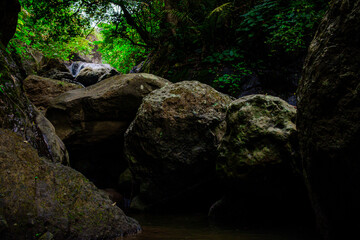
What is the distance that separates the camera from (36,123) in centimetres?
335

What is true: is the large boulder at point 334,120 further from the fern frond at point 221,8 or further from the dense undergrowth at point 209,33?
the fern frond at point 221,8

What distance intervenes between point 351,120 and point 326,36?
741 mm

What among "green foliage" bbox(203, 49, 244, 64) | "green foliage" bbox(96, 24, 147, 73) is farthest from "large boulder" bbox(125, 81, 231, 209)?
"green foliage" bbox(96, 24, 147, 73)

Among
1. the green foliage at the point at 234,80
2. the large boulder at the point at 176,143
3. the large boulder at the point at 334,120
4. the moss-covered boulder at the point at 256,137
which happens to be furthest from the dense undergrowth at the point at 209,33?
the large boulder at the point at 334,120

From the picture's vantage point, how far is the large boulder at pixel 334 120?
1747 mm

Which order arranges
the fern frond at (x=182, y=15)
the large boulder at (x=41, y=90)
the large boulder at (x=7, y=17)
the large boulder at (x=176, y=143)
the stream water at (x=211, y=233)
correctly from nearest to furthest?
the stream water at (x=211, y=233) → the large boulder at (x=7, y=17) → the large boulder at (x=176, y=143) → the large boulder at (x=41, y=90) → the fern frond at (x=182, y=15)

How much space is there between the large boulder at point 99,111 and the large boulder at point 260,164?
2.84 m

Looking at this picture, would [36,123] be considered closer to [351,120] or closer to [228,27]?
[351,120]

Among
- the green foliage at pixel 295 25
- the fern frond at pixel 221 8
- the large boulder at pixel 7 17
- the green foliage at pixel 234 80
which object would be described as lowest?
the large boulder at pixel 7 17

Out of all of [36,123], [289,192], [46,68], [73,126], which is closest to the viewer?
[289,192]

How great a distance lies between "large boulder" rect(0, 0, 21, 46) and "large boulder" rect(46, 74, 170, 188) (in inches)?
97.3

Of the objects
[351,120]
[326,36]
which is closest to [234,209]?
[351,120]

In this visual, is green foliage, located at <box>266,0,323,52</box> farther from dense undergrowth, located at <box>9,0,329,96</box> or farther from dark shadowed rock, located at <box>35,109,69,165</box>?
dark shadowed rock, located at <box>35,109,69,165</box>

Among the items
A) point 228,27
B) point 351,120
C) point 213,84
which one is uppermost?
point 228,27
